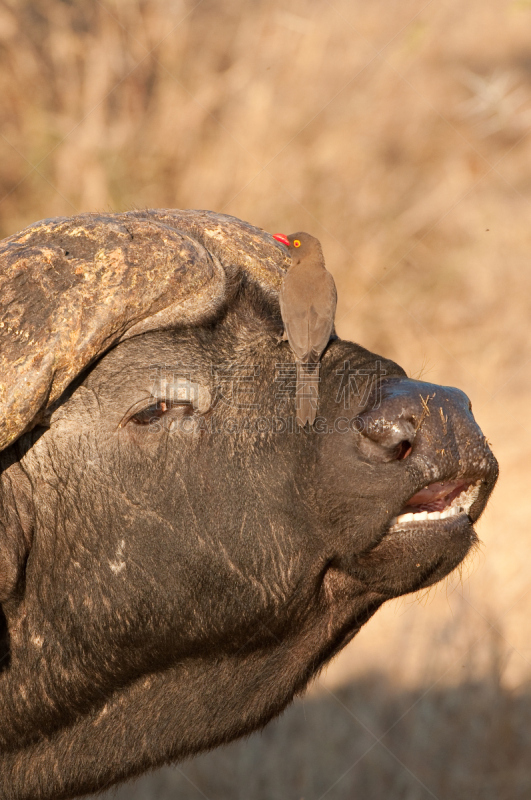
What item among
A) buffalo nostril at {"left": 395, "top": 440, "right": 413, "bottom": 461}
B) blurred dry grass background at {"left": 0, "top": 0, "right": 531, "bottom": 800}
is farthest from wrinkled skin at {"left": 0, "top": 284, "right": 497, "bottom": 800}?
blurred dry grass background at {"left": 0, "top": 0, "right": 531, "bottom": 800}

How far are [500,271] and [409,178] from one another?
1.23 meters

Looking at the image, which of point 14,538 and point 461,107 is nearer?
point 14,538

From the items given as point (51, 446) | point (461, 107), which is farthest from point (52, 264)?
point (461, 107)

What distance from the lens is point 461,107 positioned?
30.6ft

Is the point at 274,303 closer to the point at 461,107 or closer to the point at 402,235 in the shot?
the point at 402,235

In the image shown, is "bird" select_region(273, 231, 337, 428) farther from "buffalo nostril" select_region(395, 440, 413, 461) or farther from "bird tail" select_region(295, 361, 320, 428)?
"buffalo nostril" select_region(395, 440, 413, 461)

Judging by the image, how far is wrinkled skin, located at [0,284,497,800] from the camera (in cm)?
300

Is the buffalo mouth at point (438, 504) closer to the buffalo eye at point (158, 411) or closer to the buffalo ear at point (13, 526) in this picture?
the buffalo eye at point (158, 411)

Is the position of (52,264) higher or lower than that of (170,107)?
lower

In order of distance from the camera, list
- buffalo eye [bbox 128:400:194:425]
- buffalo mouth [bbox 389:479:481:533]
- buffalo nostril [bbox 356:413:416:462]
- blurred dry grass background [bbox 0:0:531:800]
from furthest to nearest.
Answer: blurred dry grass background [bbox 0:0:531:800]
buffalo eye [bbox 128:400:194:425]
buffalo mouth [bbox 389:479:481:533]
buffalo nostril [bbox 356:413:416:462]

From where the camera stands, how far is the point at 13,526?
119 inches

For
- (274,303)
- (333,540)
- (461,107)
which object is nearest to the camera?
(333,540)

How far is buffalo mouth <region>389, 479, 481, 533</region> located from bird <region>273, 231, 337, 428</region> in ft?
1.41

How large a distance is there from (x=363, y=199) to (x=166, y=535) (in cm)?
578
